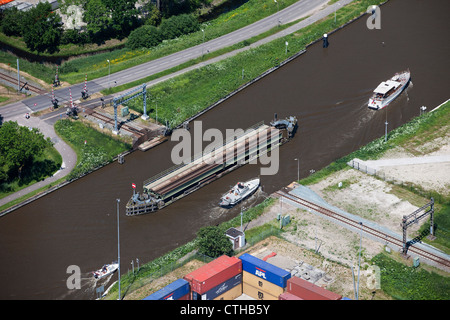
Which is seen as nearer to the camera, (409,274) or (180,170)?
(409,274)

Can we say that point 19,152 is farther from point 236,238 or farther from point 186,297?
point 186,297

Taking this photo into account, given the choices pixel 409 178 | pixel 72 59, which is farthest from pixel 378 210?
pixel 72 59

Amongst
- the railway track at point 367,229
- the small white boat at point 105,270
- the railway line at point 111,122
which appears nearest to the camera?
the small white boat at point 105,270

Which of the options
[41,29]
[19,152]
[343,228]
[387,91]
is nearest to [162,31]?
[41,29]

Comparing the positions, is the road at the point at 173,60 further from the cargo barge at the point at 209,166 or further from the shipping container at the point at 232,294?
the shipping container at the point at 232,294

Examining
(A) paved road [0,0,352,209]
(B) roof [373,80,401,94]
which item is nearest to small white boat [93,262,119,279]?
(A) paved road [0,0,352,209]

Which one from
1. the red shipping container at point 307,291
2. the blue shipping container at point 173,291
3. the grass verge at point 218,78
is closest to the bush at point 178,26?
Result: the grass verge at point 218,78

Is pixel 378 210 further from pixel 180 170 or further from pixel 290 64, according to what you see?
pixel 290 64
